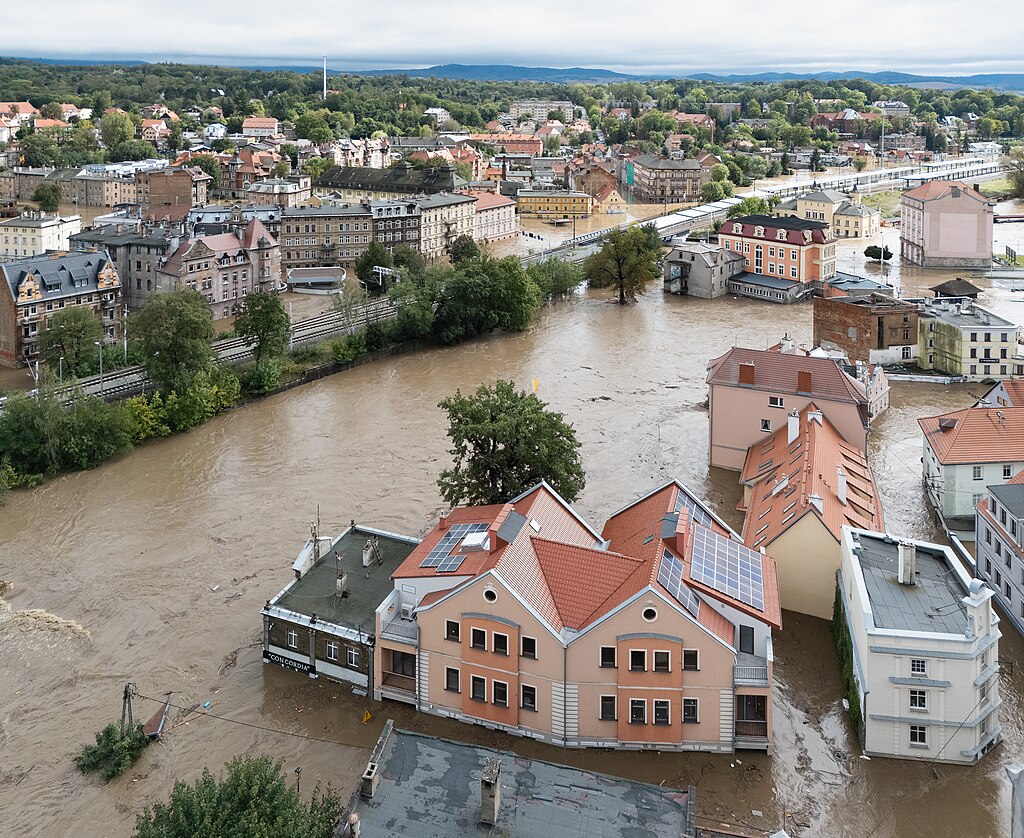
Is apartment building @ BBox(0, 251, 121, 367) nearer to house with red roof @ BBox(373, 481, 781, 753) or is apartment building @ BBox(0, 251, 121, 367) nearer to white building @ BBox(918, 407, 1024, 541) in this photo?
house with red roof @ BBox(373, 481, 781, 753)

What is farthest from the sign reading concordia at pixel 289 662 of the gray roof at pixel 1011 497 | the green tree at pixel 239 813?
the gray roof at pixel 1011 497

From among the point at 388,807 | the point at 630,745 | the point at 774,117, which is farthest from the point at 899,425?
the point at 774,117

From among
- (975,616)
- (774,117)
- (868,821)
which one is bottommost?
(868,821)

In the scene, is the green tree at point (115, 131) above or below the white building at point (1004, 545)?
above

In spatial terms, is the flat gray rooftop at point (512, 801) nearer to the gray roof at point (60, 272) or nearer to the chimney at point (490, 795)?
the chimney at point (490, 795)

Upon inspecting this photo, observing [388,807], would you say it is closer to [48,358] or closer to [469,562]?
[469,562]

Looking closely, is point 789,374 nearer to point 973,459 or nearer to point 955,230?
point 973,459

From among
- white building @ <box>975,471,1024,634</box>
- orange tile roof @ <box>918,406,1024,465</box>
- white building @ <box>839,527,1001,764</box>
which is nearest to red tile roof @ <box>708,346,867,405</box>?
orange tile roof @ <box>918,406,1024,465</box>
